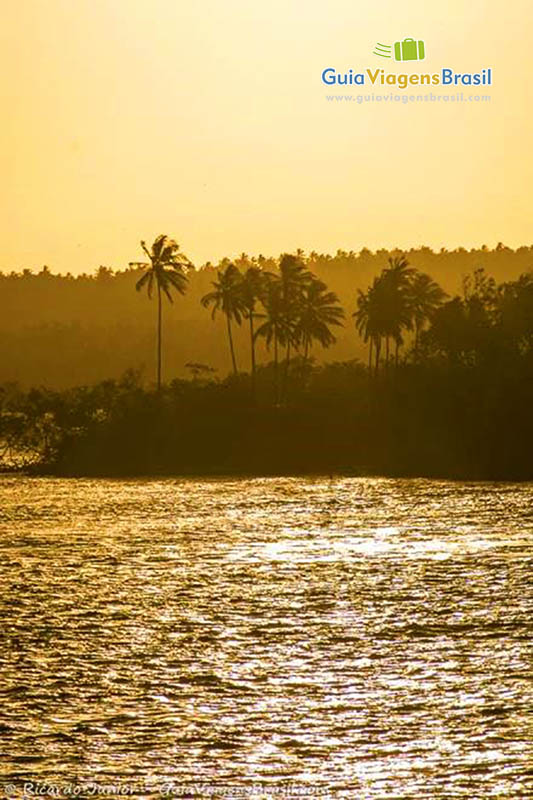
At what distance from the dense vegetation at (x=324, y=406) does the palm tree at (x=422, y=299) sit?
160 mm

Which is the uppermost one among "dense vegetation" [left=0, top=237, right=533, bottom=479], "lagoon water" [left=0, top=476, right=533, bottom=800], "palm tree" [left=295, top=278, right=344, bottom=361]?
"palm tree" [left=295, top=278, right=344, bottom=361]

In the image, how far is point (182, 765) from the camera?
28.1 meters

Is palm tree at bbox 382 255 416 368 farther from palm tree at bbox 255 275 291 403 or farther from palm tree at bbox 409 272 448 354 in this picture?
palm tree at bbox 255 275 291 403

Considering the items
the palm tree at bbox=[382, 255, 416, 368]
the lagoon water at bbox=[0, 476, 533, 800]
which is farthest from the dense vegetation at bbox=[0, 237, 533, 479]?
the lagoon water at bbox=[0, 476, 533, 800]

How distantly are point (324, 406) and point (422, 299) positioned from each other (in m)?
14.5

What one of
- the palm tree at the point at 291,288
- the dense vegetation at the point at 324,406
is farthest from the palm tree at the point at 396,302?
the palm tree at the point at 291,288

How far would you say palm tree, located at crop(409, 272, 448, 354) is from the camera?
450ft

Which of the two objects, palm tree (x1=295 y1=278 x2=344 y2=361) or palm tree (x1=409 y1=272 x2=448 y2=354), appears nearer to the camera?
palm tree (x1=295 y1=278 x2=344 y2=361)

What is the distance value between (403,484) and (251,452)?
25.8 m

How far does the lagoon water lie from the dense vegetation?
4391cm

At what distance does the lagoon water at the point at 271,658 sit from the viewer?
91.4 feet

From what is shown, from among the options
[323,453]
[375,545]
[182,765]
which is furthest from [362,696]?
[323,453]

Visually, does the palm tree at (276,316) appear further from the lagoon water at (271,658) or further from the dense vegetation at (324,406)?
the lagoon water at (271,658)

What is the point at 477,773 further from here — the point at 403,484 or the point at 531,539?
the point at 403,484
